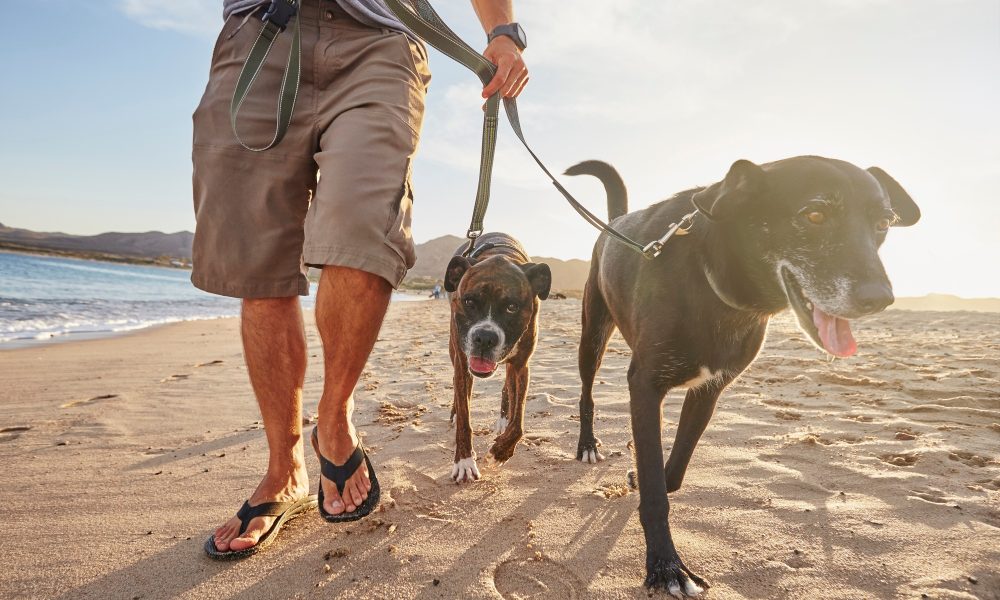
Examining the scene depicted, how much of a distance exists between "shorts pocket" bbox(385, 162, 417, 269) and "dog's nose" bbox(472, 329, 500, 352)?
3.27 feet

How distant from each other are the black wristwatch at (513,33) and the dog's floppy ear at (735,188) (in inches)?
46.2

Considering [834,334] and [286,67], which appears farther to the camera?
[286,67]

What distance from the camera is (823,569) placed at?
1.91m

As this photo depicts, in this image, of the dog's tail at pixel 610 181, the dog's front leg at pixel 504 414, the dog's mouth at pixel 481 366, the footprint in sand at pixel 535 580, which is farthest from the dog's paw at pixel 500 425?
the footprint in sand at pixel 535 580

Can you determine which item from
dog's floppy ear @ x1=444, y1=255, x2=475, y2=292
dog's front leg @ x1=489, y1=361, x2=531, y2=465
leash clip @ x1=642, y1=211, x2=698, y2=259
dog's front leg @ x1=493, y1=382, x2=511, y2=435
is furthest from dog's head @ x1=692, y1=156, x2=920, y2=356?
dog's front leg @ x1=493, y1=382, x2=511, y2=435

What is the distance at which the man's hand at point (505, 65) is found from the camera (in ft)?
8.03

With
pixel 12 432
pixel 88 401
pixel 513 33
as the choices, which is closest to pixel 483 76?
pixel 513 33

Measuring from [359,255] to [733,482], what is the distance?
2.16m

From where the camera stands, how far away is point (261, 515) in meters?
2.07

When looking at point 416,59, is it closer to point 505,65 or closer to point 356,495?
point 505,65

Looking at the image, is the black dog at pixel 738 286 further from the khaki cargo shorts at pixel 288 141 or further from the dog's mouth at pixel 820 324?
the khaki cargo shorts at pixel 288 141

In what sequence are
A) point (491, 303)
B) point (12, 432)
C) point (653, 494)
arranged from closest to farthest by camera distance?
point (653, 494) < point (12, 432) < point (491, 303)

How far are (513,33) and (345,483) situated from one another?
7.07 ft

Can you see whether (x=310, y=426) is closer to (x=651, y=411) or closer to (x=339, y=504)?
(x=339, y=504)
